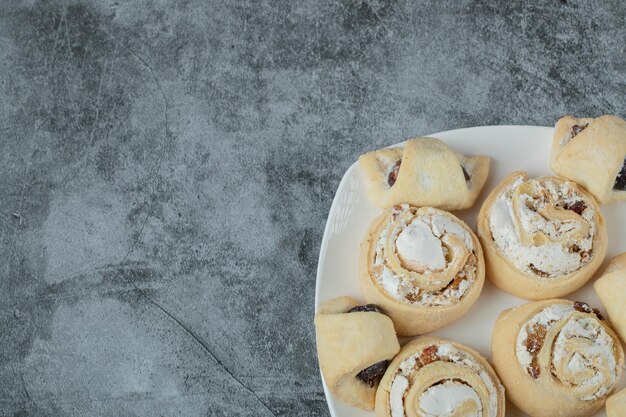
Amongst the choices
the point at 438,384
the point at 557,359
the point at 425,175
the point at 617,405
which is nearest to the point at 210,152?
the point at 425,175

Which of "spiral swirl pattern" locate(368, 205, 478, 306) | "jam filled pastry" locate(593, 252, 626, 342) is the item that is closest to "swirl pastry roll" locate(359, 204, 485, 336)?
"spiral swirl pattern" locate(368, 205, 478, 306)

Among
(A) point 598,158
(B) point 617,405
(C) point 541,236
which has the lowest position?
(B) point 617,405

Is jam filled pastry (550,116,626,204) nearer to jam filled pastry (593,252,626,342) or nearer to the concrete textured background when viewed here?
jam filled pastry (593,252,626,342)

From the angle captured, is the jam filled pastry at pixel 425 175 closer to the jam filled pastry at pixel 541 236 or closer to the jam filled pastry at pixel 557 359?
the jam filled pastry at pixel 541 236

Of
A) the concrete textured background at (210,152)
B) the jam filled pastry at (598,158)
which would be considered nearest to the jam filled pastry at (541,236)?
the jam filled pastry at (598,158)

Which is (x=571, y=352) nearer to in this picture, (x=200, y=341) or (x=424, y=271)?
(x=424, y=271)
